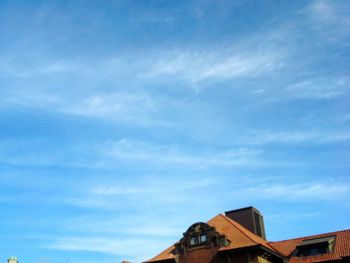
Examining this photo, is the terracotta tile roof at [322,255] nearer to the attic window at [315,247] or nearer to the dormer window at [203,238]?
the attic window at [315,247]

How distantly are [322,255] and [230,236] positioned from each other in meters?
7.43

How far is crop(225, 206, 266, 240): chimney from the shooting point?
44.2 meters

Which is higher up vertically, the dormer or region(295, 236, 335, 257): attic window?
the dormer

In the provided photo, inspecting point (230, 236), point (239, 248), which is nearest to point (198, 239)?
point (230, 236)

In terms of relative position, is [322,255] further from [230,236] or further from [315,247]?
[230,236]

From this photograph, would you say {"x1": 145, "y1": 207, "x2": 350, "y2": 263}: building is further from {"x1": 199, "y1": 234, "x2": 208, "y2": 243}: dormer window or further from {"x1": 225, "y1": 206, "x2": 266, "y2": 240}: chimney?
{"x1": 225, "y1": 206, "x2": 266, "y2": 240}: chimney

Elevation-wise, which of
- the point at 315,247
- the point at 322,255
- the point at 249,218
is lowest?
the point at 322,255

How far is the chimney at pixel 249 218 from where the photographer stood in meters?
44.2

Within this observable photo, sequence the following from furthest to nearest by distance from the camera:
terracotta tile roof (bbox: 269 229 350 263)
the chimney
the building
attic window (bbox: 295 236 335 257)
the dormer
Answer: the chimney, attic window (bbox: 295 236 335 257), the dormer, terracotta tile roof (bbox: 269 229 350 263), the building

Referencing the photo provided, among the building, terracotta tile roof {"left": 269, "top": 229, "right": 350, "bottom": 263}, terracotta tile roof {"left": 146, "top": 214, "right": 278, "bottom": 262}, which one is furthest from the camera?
terracotta tile roof {"left": 269, "top": 229, "right": 350, "bottom": 263}

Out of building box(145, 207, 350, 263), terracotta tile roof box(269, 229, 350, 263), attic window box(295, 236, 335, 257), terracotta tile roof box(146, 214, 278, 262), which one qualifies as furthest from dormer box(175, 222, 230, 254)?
attic window box(295, 236, 335, 257)

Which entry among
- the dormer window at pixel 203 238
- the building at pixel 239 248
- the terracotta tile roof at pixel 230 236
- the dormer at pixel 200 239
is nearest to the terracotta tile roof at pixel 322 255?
the building at pixel 239 248

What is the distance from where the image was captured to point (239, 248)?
36812 millimetres

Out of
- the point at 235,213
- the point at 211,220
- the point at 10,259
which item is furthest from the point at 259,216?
the point at 10,259
